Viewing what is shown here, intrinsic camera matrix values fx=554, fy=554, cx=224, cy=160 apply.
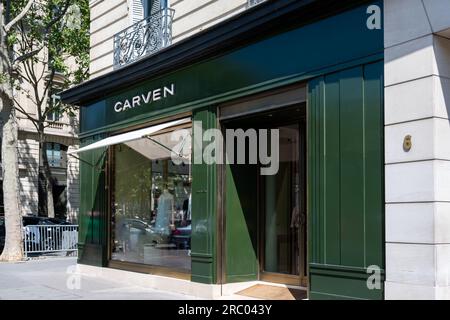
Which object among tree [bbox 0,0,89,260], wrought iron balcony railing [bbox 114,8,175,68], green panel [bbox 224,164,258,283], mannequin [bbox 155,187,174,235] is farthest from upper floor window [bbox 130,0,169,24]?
tree [bbox 0,0,89,260]

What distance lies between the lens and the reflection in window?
10.3 metres

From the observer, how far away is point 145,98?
11.1m

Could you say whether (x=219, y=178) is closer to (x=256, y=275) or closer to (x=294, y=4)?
(x=256, y=275)

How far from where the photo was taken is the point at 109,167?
1230 centimetres

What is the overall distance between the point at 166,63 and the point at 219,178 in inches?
100

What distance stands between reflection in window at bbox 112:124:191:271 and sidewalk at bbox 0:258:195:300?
73 cm

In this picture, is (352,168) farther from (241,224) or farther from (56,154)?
(56,154)

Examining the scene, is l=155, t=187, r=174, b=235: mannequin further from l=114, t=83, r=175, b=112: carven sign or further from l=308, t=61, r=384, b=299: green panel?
l=308, t=61, r=384, b=299: green panel

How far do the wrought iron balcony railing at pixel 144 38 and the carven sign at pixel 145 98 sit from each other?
84 cm

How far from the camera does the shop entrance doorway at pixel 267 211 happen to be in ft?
29.7

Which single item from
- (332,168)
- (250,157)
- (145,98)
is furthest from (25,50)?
(332,168)

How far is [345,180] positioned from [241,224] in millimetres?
2786

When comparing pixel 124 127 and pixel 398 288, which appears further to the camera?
pixel 124 127
